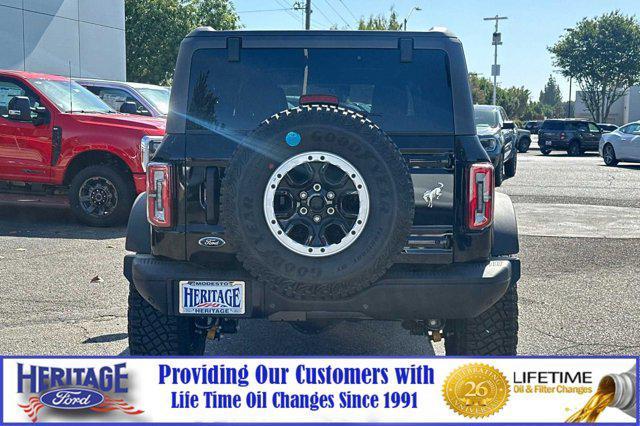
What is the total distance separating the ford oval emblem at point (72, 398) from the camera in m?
3.44

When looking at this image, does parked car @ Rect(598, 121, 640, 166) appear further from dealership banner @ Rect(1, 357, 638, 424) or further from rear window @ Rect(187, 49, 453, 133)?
dealership banner @ Rect(1, 357, 638, 424)

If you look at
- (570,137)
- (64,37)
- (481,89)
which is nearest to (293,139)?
(64,37)

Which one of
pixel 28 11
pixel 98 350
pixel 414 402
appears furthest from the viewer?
pixel 28 11

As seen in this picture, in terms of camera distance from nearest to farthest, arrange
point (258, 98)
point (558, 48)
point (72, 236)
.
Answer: point (258, 98)
point (72, 236)
point (558, 48)

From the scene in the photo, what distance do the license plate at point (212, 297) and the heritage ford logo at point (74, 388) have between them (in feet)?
1.44

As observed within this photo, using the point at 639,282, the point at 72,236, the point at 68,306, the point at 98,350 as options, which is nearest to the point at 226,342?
the point at 98,350

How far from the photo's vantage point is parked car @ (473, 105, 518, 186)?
15.6 m

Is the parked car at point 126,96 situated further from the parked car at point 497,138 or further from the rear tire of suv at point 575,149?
the rear tire of suv at point 575,149

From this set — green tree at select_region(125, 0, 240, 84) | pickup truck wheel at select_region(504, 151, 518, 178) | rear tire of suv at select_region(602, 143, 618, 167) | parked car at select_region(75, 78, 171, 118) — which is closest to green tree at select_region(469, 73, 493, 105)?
green tree at select_region(125, 0, 240, 84)

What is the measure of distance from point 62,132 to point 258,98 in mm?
6418

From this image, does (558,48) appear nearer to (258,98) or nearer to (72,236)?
(72,236)

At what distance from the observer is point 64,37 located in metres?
25.0

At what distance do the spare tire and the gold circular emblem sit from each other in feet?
2.00

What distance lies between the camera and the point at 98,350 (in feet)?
16.6
